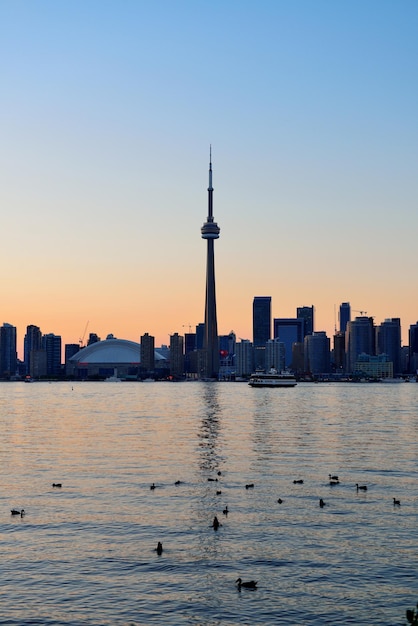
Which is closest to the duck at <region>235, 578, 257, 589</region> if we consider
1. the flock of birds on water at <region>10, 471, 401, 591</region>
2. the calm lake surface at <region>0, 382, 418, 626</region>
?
the flock of birds on water at <region>10, 471, 401, 591</region>

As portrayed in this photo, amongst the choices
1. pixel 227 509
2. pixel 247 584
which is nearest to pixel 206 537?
pixel 227 509

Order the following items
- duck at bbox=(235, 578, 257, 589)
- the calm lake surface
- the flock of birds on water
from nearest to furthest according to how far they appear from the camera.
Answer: the calm lake surface < duck at bbox=(235, 578, 257, 589) < the flock of birds on water

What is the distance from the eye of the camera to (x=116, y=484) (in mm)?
65562

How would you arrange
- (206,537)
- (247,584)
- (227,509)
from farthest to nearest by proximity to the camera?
1. (227,509)
2. (206,537)
3. (247,584)

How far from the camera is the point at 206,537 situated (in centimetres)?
4734

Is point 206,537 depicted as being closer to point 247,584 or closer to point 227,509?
point 227,509

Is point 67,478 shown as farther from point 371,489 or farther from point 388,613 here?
point 388,613

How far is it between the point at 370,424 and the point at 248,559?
10198 cm

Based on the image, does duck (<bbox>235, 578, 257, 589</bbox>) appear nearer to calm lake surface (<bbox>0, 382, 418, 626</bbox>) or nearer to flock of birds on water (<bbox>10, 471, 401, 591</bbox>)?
flock of birds on water (<bbox>10, 471, 401, 591</bbox>)

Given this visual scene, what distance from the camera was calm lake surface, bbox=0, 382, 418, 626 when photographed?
35.6m

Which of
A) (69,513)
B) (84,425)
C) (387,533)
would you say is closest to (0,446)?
(84,425)

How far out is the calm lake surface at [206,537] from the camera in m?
35.6

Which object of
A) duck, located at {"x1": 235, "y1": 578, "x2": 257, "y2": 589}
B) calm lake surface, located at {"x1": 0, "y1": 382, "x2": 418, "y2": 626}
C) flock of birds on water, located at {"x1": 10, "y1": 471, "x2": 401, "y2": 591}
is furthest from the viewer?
flock of birds on water, located at {"x1": 10, "y1": 471, "x2": 401, "y2": 591}

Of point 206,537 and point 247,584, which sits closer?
point 247,584
